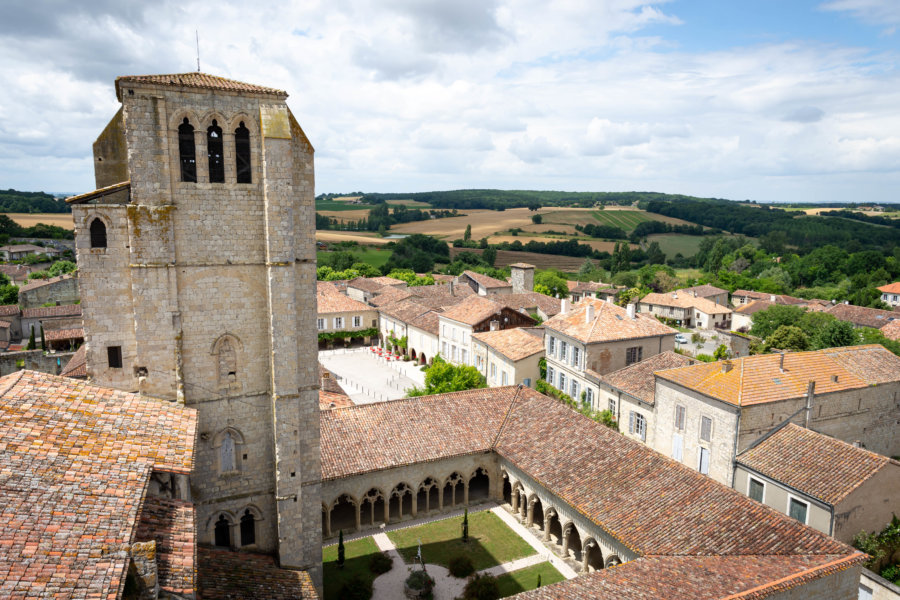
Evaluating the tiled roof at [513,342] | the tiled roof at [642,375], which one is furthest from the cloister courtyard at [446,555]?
the tiled roof at [513,342]

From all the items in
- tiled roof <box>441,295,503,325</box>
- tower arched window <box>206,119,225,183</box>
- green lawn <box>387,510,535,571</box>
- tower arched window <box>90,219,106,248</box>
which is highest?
tower arched window <box>206,119,225,183</box>

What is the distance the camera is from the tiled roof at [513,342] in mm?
47344

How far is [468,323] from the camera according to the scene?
5428 cm

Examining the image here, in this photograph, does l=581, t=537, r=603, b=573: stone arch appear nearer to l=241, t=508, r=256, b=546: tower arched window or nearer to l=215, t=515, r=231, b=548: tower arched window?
l=241, t=508, r=256, b=546: tower arched window

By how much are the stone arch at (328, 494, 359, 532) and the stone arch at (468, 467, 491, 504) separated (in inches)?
263

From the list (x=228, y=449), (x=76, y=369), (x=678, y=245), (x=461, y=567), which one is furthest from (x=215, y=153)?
(x=678, y=245)

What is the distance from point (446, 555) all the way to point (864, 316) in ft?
255

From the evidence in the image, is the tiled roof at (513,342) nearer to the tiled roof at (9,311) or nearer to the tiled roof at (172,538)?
the tiled roof at (172,538)

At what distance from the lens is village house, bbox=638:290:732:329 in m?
94.9

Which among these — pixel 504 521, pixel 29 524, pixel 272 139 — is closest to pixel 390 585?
pixel 504 521

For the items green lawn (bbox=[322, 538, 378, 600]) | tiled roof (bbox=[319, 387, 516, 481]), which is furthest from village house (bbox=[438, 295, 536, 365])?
green lawn (bbox=[322, 538, 378, 600])

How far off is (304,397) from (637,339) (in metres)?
30.2

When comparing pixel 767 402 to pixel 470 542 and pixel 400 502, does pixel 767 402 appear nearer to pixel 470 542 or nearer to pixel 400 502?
pixel 470 542

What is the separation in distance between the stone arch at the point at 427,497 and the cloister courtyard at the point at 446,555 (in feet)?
2.42
